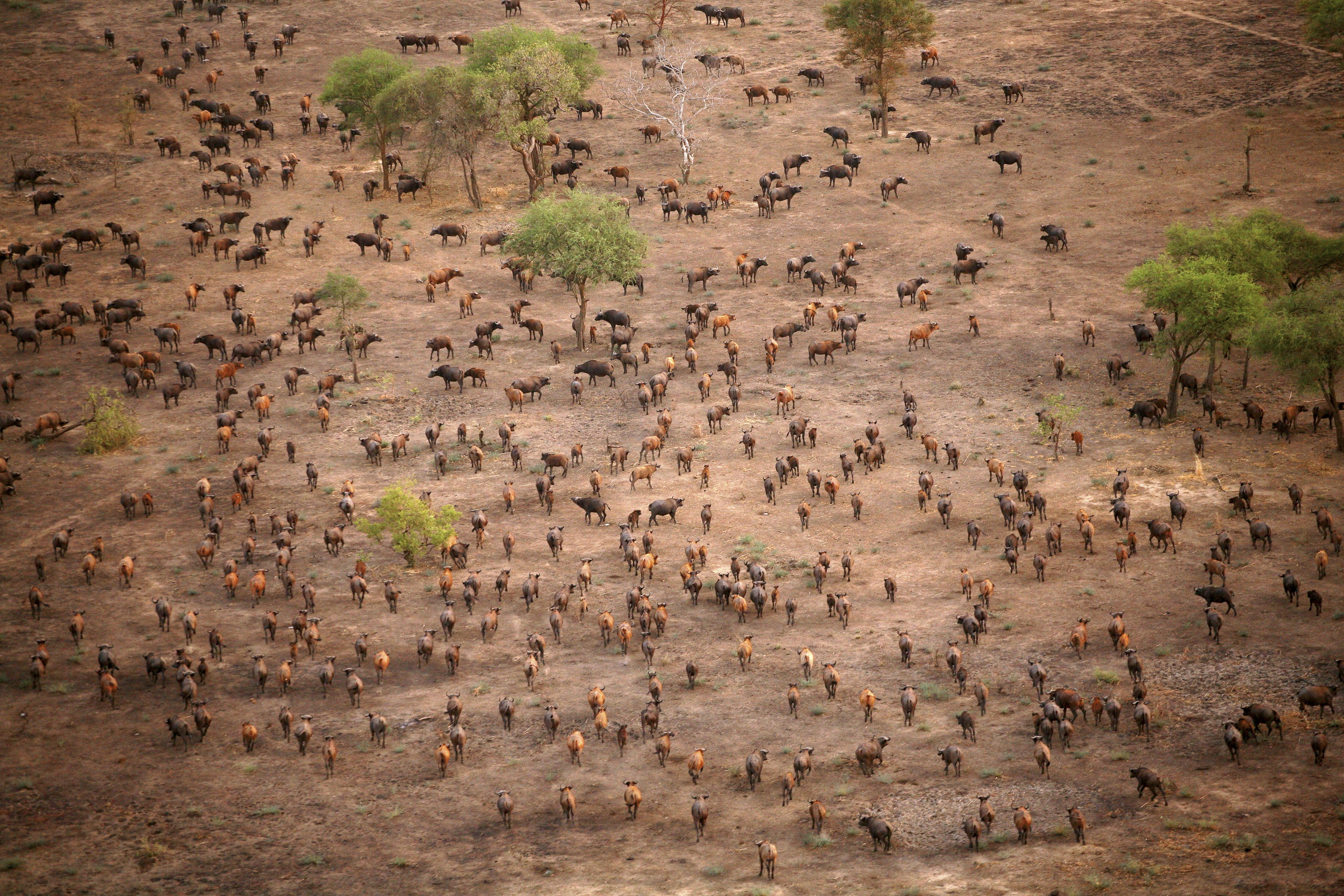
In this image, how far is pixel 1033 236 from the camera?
207ft

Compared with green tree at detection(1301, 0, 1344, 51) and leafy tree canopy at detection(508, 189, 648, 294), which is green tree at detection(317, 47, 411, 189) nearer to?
leafy tree canopy at detection(508, 189, 648, 294)

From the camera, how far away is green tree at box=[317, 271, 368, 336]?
5319 centimetres

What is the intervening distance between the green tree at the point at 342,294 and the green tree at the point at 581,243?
660 centimetres

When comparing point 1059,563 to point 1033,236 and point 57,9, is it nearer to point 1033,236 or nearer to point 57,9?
point 1033,236

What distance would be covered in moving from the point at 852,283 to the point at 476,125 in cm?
2186

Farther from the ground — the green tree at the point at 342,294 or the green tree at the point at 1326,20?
the green tree at the point at 1326,20

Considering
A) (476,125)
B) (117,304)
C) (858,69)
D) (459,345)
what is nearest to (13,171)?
(117,304)

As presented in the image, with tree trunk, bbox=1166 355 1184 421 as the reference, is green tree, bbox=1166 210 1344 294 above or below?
above

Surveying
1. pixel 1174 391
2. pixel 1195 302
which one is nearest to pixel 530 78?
pixel 1195 302

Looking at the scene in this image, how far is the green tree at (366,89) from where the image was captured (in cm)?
7000

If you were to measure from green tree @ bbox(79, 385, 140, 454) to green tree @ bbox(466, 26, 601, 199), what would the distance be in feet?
86.1

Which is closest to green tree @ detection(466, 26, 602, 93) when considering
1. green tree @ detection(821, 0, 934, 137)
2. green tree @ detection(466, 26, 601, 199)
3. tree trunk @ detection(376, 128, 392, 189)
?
green tree @ detection(466, 26, 601, 199)

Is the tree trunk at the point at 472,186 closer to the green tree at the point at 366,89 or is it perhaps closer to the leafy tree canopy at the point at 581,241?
the green tree at the point at 366,89

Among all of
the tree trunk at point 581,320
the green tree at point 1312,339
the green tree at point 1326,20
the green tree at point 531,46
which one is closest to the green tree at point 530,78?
the green tree at point 531,46
